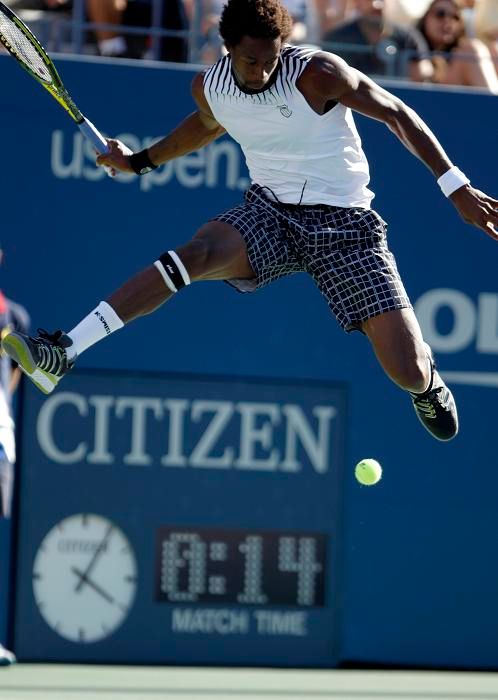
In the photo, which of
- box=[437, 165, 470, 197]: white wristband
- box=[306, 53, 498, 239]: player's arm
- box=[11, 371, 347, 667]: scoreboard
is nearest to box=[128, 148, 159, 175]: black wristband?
box=[306, 53, 498, 239]: player's arm

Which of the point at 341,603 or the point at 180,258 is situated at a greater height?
the point at 180,258

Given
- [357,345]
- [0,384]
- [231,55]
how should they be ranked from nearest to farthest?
1. [231,55]
2. [0,384]
3. [357,345]

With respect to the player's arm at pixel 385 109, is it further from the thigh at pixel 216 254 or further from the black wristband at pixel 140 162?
the black wristband at pixel 140 162

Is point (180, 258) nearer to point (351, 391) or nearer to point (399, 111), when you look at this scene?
point (399, 111)

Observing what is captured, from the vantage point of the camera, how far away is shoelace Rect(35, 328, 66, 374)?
637 cm

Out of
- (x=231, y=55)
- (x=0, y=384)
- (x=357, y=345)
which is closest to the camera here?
(x=231, y=55)

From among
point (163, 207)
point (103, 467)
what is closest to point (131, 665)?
point (103, 467)

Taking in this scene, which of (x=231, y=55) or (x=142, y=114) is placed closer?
(x=231, y=55)

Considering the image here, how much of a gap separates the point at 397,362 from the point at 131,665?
3.29 metres

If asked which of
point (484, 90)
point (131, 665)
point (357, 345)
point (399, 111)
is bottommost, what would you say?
point (131, 665)

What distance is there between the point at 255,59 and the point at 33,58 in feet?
3.71

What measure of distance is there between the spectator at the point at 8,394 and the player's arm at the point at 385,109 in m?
2.85

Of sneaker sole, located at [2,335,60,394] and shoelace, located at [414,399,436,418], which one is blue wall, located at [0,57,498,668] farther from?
sneaker sole, located at [2,335,60,394]

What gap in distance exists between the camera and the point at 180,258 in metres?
6.48
